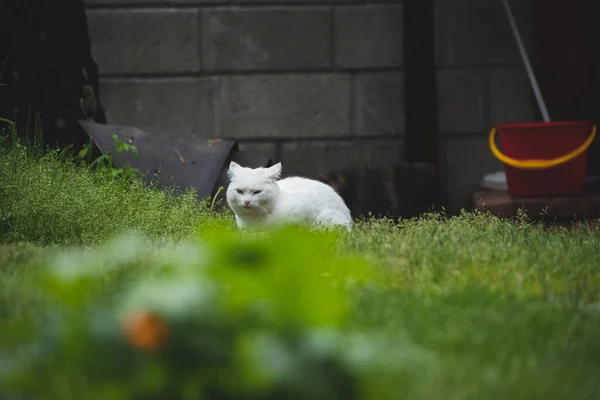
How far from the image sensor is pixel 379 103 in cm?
515

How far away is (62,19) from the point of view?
4.25 meters

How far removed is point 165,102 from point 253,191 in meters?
1.93

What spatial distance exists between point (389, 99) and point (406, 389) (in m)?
4.10

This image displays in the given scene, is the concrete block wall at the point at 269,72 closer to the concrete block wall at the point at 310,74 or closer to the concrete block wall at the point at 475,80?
the concrete block wall at the point at 310,74

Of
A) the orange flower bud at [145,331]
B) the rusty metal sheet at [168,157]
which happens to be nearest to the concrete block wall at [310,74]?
the rusty metal sheet at [168,157]

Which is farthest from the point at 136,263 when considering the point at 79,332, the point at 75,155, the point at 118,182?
the point at 75,155

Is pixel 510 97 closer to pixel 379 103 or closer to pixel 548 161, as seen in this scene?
pixel 379 103

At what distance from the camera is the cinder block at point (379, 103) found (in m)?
5.15

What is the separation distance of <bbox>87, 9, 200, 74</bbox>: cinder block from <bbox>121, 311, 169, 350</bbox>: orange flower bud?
4.33 meters

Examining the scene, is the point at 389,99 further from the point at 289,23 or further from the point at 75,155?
the point at 75,155

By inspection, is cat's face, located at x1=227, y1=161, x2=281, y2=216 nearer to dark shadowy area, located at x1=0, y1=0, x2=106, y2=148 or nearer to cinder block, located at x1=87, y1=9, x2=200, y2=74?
dark shadowy area, located at x1=0, y1=0, x2=106, y2=148

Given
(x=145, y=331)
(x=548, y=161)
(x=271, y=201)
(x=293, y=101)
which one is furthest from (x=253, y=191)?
(x=145, y=331)

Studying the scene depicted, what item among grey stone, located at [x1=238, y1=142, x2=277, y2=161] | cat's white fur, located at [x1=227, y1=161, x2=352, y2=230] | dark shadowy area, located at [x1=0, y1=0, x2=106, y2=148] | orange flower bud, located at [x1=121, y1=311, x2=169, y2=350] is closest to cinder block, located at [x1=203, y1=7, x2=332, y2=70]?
grey stone, located at [x1=238, y1=142, x2=277, y2=161]

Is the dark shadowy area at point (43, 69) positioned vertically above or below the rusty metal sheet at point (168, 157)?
above
